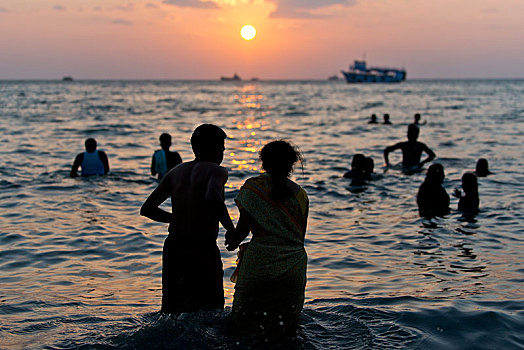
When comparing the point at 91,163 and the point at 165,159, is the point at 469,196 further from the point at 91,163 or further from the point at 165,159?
the point at 91,163

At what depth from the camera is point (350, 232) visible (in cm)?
930

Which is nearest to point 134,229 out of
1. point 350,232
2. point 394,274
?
point 350,232

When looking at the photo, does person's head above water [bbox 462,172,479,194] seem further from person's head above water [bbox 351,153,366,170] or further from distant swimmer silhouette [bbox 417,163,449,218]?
person's head above water [bbox 351,153,366,170]

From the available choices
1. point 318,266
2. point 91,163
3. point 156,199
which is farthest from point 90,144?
point 156,199

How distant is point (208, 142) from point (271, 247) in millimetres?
1025

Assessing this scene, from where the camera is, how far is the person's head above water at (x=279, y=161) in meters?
3.96

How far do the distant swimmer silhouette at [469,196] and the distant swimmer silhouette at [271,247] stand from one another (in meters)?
7.05

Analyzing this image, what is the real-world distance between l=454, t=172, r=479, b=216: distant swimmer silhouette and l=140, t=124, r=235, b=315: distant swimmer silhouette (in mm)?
7174

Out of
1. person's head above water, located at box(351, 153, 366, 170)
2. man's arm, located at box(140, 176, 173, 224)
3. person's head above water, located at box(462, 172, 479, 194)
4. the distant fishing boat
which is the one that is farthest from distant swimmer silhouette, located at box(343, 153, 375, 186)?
the distant fishing boat

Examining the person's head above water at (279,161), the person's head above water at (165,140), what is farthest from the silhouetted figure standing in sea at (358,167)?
the person's head above water at (279,161)

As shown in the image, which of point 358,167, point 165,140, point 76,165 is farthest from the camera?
point 358,167

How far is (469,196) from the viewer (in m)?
→ 10.4

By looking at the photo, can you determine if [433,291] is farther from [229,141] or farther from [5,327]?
[229,141]

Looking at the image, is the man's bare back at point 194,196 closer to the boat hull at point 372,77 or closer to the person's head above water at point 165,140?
the person's head above water at point 165,140
